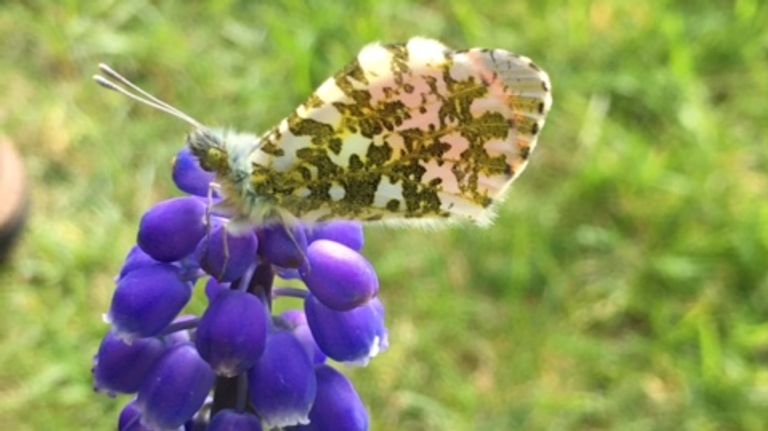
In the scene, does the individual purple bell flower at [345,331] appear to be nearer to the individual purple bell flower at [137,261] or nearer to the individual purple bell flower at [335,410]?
the individual purple bell flower at [335,410]

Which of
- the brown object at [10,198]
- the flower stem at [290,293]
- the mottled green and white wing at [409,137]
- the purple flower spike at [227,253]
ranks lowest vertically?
the brown object at [10,198]

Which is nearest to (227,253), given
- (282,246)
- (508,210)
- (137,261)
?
(282,246)

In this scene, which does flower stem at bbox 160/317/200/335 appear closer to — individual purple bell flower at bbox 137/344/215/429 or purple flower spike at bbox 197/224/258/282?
individual purple bell flower at bbox 137/344/215/429

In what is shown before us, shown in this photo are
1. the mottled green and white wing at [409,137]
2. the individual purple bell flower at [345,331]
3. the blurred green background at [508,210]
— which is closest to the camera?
the mottled green and white wing at [409,137]

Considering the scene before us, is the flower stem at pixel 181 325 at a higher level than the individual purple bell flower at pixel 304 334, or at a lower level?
lower

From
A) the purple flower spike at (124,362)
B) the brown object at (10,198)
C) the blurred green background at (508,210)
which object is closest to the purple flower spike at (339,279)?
the purple flower spike at (124,362)

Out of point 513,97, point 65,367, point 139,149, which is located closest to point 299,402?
point 513,97
